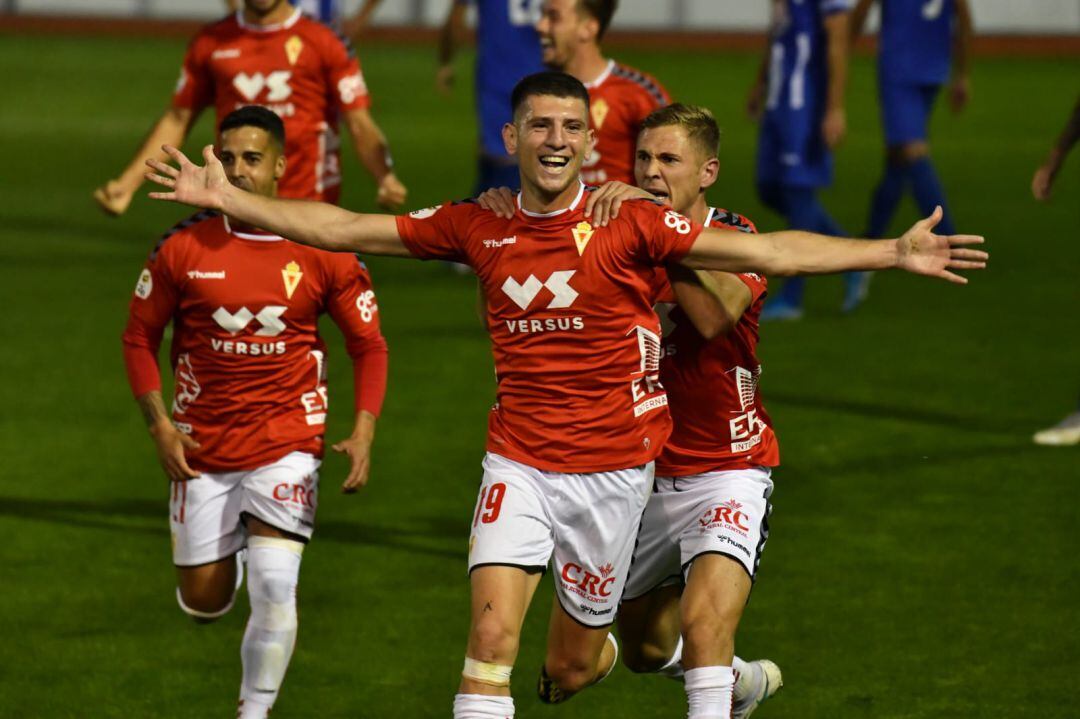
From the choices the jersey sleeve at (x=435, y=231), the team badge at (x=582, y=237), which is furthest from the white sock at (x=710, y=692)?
the jersey sleeve at (x=435, y=231)

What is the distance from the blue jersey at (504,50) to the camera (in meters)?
13.9

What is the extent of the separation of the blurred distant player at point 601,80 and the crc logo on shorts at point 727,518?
11.2ft

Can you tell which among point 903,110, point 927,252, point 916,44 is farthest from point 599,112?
point 916,44

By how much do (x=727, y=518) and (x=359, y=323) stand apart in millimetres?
1485

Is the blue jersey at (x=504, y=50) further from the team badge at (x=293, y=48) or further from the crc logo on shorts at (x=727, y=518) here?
the crc logo on shorts at (x=727, y=518)

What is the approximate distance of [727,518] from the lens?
230 inches

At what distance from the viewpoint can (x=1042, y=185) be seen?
9664 millimetres

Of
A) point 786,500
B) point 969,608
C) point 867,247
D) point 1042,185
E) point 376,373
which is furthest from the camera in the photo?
point 1042,185

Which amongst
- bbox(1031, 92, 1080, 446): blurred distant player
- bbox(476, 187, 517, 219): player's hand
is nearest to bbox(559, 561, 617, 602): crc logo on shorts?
bbox(476, 187, 517, 219): player's hand

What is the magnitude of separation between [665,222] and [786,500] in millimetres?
3915

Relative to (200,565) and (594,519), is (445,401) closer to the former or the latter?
(200,565)

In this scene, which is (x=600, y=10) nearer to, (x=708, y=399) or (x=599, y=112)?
(x=599, y=112)

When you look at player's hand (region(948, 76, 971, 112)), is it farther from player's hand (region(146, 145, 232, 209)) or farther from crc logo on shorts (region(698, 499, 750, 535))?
player's hand (region(146, 145, 232, 209))

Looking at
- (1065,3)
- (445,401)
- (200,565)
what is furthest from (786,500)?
(1065,3)
